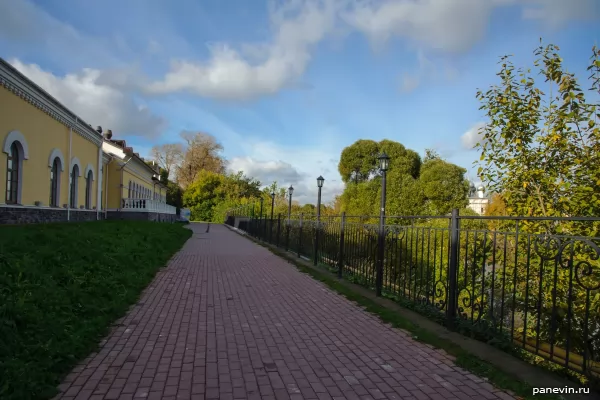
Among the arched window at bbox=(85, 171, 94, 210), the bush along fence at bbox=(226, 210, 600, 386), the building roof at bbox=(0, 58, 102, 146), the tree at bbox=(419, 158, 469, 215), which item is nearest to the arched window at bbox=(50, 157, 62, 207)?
the building roof at bbox=(0, 58, 102, 146)

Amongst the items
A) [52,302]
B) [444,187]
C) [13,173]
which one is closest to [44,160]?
[13,173]

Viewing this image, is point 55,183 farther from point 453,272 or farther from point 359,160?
point 359,160

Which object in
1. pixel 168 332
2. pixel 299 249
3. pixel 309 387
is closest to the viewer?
pixel 309 387

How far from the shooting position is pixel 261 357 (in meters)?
3.98

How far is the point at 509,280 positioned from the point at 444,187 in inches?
825

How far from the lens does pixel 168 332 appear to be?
478cm

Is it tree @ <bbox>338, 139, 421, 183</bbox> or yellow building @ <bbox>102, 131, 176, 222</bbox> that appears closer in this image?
yellow building @ <bbox>102, 131, 176, 222</bbox>

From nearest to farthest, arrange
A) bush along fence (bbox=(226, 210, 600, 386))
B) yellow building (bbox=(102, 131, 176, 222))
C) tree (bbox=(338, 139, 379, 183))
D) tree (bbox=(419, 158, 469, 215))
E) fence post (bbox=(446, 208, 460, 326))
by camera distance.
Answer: bush along fence (bbox=(226, 210, 600, 386)) → fence post (bbox=(446, 208, 460, 326)) → tree (bbox=(419, 158, 469, 215)) → yellow building (bbox=(102, 131, 176, 222)) → tree (bbox=(338, 139, 379, 183))

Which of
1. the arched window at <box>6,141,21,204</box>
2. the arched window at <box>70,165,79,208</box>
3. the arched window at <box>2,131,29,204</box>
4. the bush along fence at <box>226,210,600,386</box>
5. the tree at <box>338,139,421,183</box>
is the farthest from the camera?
the tree at <box>338,139,421,183</box>

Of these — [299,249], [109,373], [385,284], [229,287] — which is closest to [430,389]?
[109,373]

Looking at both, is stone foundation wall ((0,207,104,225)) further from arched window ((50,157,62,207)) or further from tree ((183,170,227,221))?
tree ((183,170,227,221))

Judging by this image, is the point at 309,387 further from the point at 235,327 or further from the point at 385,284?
the point at 385,284

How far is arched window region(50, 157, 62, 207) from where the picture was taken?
16328 millimetres

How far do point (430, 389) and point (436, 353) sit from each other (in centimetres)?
95
